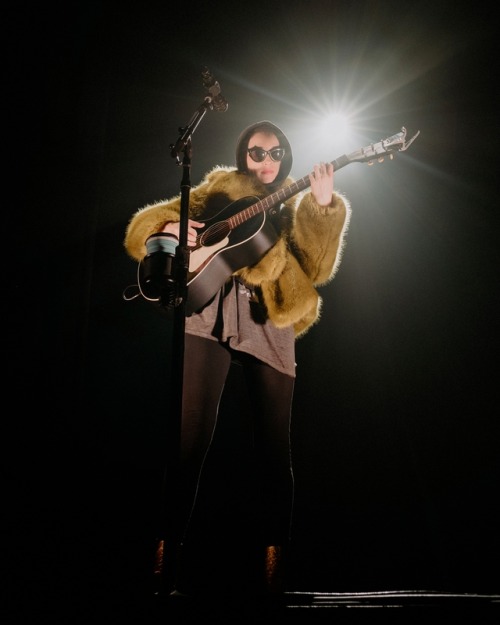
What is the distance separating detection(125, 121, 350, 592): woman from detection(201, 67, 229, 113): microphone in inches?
17.5

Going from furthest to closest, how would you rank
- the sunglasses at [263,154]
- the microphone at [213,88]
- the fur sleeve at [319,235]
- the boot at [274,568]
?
1. the sunglasses at [263,154]
2. the fur sleeve at [319,235]
3. the microphone at [213,88]
4. the boot at [274,568]

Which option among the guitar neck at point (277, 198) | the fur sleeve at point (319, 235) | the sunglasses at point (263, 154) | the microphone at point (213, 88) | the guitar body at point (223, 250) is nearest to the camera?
the microphone at point (213, 88)

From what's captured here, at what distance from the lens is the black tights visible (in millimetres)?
1485

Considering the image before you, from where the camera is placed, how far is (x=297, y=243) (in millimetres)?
1927

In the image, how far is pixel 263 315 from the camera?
1.80 m

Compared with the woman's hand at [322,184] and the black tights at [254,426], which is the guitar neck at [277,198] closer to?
the woman's hand at [322,184]

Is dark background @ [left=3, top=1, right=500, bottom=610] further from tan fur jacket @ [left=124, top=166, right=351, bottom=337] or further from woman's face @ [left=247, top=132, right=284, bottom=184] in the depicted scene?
woman's face @ [left=247, top=132, right=284, bottom=184]

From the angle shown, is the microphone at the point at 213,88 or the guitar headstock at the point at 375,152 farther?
the guitar headstock at the point at 375,152

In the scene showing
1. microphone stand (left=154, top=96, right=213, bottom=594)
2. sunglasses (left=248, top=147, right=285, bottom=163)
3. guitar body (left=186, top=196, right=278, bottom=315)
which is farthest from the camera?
sunglasses (left=248, top=147, right=285, bottom=163)

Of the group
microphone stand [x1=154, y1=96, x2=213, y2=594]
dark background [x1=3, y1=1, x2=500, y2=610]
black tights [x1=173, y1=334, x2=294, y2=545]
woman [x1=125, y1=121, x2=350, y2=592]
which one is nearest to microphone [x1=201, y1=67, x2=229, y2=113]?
microphone stand [x1=154, y1=96, x2=213, y2=594]

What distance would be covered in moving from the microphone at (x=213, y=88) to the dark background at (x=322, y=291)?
94cm

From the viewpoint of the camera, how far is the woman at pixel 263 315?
153 cm

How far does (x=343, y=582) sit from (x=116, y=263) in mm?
1854

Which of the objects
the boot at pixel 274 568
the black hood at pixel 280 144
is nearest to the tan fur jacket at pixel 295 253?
the black hood at pixel 280 144
